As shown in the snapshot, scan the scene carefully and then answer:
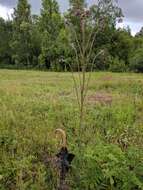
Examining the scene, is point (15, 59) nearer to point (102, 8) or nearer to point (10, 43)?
point (10, 43)

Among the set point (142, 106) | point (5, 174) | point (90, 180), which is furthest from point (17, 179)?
point (142, 106)

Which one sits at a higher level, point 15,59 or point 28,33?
point 28,33

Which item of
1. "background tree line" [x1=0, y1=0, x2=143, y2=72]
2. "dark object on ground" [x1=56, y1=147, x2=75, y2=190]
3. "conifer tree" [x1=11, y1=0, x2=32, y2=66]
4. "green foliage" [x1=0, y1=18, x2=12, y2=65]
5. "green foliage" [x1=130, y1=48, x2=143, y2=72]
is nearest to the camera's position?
"dark object on ground" [x1=56, y1=147, x2=75, y2=190]

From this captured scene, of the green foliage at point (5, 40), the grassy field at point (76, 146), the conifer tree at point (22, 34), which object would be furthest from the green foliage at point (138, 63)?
the grassy field at point (76, 146)

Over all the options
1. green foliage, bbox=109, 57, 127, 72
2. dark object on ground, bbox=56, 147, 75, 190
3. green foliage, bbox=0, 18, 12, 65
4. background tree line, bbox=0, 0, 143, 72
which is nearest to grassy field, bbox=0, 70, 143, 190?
dark object on ground, bbox=56, 147, 75, 190

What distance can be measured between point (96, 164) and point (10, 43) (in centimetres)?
3468

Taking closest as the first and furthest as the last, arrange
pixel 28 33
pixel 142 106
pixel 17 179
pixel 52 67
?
1. pixel 17 179
2. pixel 142 106
3. pixel 52 67
4. pixel 28 33

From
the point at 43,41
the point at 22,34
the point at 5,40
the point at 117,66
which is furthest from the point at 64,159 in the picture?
the point at 5,40

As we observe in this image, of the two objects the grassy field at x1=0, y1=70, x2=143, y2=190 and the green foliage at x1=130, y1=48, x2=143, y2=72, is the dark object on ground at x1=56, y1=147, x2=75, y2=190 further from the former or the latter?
the green foliage at x1=130, y1=48, x2=143, y2=72

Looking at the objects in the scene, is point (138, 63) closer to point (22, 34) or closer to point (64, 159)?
point (22, 34)

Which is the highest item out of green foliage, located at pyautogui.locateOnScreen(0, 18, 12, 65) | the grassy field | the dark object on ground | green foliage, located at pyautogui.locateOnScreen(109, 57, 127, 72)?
green foliage, located at pyautogui.locateOnScreen(0, 18, 12, 65)

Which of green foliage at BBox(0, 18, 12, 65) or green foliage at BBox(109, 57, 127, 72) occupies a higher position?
green foliage at BBox(0, 18, 12, 65)

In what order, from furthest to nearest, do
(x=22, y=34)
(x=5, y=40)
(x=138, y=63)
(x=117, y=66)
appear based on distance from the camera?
(x=5, y=40), (x=22, y=34), (x=117, y=66), (x=138, y=63)

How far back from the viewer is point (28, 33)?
1364 inches
